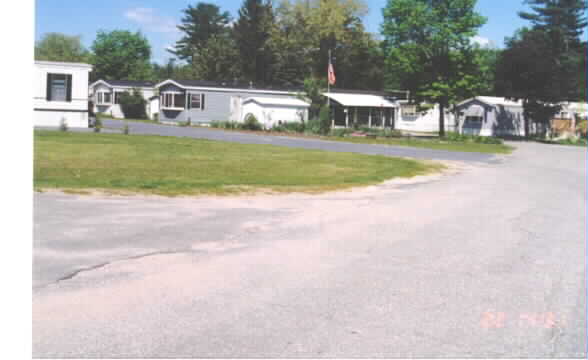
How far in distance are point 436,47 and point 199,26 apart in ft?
138

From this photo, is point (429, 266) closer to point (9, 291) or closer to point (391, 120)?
point (9, 291)

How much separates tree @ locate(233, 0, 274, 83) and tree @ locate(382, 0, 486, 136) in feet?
80.5

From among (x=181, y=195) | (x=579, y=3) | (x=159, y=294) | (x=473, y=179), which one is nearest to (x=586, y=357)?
(x=159, y=294)

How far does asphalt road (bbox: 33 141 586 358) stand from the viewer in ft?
14.3

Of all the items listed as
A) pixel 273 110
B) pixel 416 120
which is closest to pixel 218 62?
pixel 416 120

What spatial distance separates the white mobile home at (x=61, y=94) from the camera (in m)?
28.9

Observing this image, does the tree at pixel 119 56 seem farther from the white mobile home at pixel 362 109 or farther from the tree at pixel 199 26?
the white mobile home at pixel 362 109

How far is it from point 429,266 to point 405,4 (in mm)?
44151

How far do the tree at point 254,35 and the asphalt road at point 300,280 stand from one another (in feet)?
203

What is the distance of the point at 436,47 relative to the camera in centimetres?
4731

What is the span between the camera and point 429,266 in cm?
682

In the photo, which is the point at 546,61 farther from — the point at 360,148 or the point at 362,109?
the point at 360,148

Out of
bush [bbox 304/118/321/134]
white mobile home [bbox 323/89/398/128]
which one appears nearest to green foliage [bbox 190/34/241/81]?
white mobile home [bbox 323/89/398/128]
